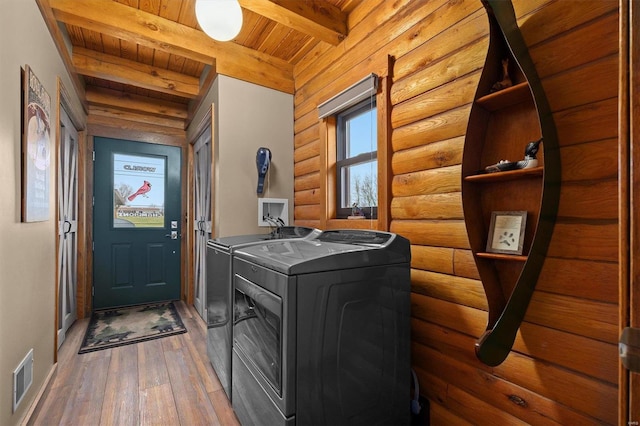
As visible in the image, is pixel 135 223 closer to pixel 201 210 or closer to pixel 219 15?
pixel 201 210

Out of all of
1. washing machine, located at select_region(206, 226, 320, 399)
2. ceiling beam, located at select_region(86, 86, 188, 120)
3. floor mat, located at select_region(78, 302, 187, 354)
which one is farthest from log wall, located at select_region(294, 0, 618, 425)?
ceiling beam, located at select_region(86, 86, 188, 120)

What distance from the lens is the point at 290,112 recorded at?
3.03m

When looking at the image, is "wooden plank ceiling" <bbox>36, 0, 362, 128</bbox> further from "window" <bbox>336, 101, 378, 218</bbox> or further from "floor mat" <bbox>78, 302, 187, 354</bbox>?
"floor mat" <bbox>78, 302, 187, 354</bbox>

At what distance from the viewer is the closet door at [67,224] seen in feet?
9.29

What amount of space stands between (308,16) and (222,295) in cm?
205

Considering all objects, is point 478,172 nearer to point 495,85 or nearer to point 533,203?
point 533,203

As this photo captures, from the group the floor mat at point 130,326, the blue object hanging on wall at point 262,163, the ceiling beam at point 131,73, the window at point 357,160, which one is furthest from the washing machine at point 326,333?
the ceiling beam at point 131,73

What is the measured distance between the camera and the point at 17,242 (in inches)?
60.9

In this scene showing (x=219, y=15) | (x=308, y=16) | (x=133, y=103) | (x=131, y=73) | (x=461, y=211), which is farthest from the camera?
(x=133, y=103)

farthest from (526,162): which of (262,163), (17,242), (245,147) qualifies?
(17,242)

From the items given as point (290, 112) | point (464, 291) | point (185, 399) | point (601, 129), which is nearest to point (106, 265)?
point (185, 399)

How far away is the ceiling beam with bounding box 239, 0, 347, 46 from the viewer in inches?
79.6

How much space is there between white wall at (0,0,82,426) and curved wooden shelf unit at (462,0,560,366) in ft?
6.95

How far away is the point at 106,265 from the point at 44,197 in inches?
83.7
